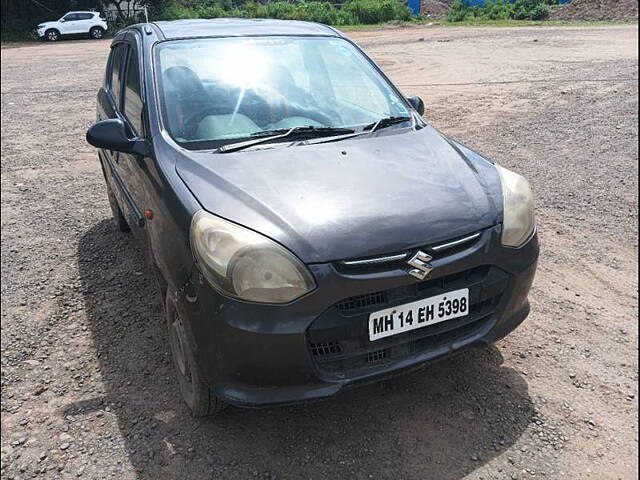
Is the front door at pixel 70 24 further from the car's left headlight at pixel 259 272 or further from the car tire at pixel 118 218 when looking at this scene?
the car's left headlight at pixel 259 272

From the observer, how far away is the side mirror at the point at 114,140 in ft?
9.52

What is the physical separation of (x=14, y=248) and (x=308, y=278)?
3361 millimetres

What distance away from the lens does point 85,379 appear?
2.91 metres

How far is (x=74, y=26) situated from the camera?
2906cm

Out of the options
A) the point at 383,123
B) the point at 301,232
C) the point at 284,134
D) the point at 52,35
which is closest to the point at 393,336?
the point at 301,232

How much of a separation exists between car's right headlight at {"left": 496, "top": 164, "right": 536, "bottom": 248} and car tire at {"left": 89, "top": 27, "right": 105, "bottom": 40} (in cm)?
3145

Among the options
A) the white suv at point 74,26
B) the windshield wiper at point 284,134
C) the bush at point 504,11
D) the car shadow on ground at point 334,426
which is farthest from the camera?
the bush at point 504,11

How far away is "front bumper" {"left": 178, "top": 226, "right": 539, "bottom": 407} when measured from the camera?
209cm

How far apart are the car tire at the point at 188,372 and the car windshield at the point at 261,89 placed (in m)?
0.88

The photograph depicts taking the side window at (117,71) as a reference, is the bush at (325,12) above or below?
below

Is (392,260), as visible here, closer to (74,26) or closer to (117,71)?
(117,71)

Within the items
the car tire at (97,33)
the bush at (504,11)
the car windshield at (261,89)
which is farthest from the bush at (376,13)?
the car windshield at (261,89)

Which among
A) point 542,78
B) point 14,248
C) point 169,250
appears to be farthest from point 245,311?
point 542,78

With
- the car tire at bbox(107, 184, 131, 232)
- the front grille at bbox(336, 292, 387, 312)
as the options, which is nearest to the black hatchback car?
the front grille at bbox(336, 292, 387, 312)
